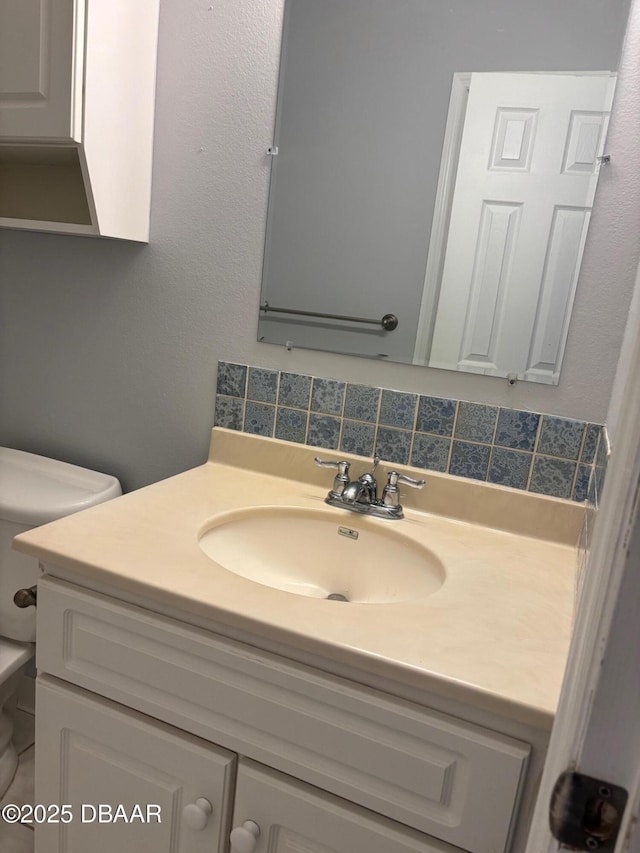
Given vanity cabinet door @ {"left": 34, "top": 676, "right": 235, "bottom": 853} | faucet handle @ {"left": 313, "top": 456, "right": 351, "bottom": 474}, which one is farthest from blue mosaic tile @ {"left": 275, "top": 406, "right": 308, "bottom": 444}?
vanity cabinet door @ {"left": 34, "top": 676, "right": 235, "bottom": 853}

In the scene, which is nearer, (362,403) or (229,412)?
(362,403)

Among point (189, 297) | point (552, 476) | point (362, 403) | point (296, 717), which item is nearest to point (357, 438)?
point (362, 403)

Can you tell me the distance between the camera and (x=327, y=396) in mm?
1251

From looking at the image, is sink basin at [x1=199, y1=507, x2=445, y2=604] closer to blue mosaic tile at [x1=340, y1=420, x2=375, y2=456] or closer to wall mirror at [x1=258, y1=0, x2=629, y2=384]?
blue mosaic tile at [x1=340, y1=420, x2=375, y2=456]

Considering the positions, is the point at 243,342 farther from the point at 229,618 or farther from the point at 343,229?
the point at 229,618

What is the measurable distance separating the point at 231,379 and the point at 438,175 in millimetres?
578

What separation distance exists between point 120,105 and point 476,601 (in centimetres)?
111

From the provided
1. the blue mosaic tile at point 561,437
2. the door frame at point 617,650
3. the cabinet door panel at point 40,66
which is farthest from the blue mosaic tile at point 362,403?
the door frame at point 617,650

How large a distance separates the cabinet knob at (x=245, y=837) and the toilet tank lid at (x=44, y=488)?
0.73 meters

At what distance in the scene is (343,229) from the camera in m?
1.20

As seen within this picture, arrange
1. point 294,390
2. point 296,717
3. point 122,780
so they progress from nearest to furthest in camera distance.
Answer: point 296,717, point 122,780, point 294,390

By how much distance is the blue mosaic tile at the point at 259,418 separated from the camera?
1311 millimetres

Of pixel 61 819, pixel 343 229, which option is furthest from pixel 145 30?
pixel 61 819

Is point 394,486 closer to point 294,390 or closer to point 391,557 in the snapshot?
point 391,557
